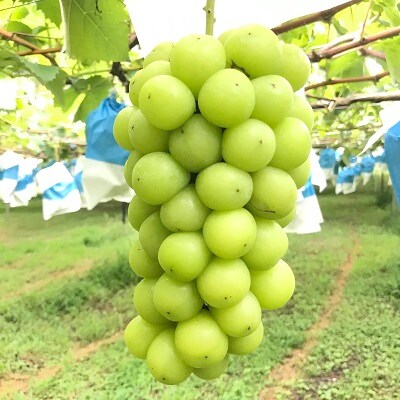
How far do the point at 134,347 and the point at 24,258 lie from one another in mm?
7673

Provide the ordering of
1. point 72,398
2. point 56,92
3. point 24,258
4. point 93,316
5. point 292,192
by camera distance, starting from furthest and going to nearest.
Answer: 1. point 24,258
2. point 93,316
3. point 72,398
4. point 56,92
5. point 292,192

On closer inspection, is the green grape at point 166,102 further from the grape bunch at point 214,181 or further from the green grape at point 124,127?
the green grape at point 124,127

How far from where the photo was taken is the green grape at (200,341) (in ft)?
2.29

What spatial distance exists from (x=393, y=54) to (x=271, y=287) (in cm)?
140

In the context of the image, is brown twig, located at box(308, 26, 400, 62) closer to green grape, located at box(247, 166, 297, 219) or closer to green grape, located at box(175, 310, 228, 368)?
green grape, located at box(247, 166, 297, 219)

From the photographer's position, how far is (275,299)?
76cm

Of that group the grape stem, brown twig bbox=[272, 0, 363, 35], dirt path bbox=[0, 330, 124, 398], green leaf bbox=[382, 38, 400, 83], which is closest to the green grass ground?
dirt path bbox=[0, 330, 124, 398]

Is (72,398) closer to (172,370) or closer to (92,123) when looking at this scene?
(92,123)

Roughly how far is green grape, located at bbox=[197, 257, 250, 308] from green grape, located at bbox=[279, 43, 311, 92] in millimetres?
270

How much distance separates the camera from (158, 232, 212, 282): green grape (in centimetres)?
68

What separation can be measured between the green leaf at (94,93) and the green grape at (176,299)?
1.73 meters

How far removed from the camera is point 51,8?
5.57ft

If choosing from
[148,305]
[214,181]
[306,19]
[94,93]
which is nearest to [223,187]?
[214,181]

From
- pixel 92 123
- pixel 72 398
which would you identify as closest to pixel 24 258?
pixel 72 398
